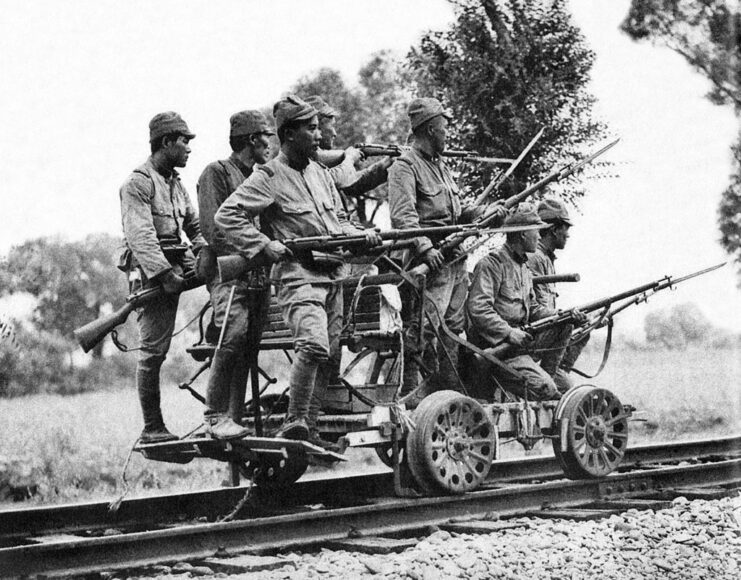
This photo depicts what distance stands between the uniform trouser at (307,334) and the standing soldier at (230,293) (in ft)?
1.01

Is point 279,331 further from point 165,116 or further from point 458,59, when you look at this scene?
point 458,59

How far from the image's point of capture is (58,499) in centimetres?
1002

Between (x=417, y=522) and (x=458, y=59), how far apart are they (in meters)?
7.60

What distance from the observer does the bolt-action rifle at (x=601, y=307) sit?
8641 millimetres

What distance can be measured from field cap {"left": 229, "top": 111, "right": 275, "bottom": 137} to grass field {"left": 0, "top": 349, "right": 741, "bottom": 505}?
3.71 metres

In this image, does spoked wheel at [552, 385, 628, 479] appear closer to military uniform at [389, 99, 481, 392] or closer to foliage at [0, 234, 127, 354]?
military uniform at [389, 99, 481, 392]

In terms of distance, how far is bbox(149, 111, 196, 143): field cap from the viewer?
25.1ft

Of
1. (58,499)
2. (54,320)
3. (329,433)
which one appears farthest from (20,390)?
(329,433)

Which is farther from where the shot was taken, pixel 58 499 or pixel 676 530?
pixel 58 499

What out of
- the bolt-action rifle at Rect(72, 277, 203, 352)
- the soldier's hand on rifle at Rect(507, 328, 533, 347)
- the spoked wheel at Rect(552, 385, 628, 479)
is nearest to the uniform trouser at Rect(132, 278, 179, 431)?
the bolt-action rifle at Rect(72, 277, 203, 352)

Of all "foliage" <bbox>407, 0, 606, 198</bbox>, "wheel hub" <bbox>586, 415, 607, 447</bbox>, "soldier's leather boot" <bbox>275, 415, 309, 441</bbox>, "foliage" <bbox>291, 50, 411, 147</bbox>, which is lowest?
"wheel hub" <bbox>586, 415, 607, 447</bbox>

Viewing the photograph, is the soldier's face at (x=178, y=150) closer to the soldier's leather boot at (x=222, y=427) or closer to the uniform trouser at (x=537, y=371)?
the soldier's leather boot at (x=222, y=427)

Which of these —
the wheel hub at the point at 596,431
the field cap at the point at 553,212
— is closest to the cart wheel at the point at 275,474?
the wheel hub at the point at 596,431

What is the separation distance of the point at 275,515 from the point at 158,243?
203 centimetres
